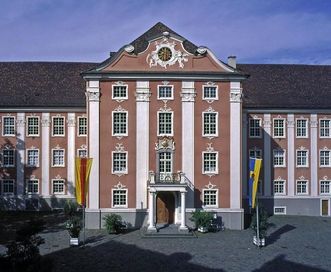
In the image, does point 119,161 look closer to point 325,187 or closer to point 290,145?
point 290,145

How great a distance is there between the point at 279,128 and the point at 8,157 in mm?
27416

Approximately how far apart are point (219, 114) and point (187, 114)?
269 centimetres

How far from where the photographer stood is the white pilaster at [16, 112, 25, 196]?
45.1 metres

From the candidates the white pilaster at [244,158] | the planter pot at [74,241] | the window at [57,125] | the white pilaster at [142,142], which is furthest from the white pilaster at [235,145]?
the window at [57,125]

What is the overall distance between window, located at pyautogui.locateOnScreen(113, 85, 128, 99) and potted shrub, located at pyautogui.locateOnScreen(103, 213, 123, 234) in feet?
31.7

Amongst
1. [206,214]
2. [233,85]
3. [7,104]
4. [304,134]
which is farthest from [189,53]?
[7,104]

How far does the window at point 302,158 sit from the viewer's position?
45656 millimetres

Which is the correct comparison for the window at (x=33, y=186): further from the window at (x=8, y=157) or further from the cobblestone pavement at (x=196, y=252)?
the cobblestone pavement at (x=196, y=252)

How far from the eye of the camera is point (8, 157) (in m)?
45.3

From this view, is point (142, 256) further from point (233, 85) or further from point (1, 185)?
point (1, 185)

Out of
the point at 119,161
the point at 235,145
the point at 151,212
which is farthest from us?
the point at 235,145

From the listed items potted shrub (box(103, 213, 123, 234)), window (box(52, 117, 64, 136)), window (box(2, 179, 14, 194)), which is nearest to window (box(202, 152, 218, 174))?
potted shrub (box(103, 213, 123, 234))

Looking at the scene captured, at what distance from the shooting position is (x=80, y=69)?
4944 cm

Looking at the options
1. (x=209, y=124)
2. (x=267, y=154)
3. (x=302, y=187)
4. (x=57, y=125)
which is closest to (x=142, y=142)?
(x=209, y=124)
